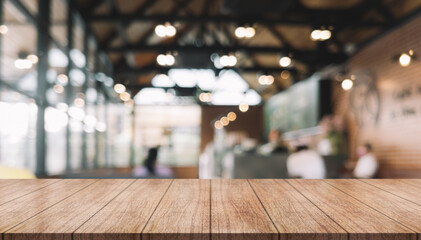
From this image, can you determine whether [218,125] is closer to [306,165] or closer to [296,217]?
[306,165]

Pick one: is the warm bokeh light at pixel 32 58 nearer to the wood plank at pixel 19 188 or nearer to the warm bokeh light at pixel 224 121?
the wood plank at pixel 19 188

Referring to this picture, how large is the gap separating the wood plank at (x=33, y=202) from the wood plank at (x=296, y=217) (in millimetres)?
765

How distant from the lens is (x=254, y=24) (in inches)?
221

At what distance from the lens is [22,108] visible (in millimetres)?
4262

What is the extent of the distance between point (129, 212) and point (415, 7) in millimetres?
6383

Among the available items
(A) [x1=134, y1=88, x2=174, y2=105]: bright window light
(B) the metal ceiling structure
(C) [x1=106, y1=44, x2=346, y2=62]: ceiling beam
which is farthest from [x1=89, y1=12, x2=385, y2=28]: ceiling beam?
(A) [x1=134, y1=88, x2=174, y2=105]: bright window light

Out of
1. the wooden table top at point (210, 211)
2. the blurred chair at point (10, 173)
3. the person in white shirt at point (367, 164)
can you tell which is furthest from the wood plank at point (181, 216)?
the person in white shirt at point (367, 164)

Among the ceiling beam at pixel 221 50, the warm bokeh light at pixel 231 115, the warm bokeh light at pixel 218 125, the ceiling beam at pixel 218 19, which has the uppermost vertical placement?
the ceiling beam at pixel 218 19

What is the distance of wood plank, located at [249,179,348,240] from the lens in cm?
93

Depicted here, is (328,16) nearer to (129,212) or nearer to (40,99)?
(40,99)

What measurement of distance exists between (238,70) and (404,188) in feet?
29.6

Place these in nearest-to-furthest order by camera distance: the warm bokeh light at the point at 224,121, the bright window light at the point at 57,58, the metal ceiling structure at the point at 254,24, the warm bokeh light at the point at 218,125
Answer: the bright window light at the point at 57,58, the metal ceiling structure at the point at 254,24, the warm bokeh light at the point at 224,121, the warm bokeh light at the point at 218,125

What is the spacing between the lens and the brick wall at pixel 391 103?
5.79 metres

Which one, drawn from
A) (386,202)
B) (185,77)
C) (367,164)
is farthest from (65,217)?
(185,77)
